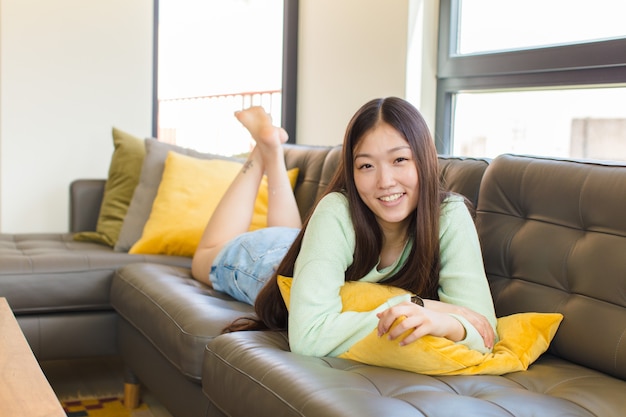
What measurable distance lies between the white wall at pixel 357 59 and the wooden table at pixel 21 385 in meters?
2.04

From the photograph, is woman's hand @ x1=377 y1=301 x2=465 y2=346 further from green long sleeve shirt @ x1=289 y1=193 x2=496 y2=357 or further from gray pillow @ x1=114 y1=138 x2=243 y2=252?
gray pillow @ x1=114 y1=138 x2=243 y2=252

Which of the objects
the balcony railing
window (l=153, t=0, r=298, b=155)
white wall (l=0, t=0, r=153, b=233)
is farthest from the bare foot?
the balcony railing

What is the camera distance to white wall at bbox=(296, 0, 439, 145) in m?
3.42

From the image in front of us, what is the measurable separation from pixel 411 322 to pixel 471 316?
10.4 inches

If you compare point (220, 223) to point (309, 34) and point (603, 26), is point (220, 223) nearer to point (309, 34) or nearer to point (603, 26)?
point (603, 26)

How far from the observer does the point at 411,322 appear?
61.6 inches

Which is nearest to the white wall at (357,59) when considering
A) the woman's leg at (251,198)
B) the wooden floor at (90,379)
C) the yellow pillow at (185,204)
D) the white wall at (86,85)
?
the white wall at (86,85)

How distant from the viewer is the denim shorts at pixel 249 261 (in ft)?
8.11

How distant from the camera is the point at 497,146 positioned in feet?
10.5

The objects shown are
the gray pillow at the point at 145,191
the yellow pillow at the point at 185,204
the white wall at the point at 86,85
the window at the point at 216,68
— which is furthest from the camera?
the window at the point at 216,68

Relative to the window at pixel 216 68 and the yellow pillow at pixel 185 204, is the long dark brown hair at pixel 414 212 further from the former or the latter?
the window at pixel 216 68

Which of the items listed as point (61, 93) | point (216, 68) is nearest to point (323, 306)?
point (61, 93)

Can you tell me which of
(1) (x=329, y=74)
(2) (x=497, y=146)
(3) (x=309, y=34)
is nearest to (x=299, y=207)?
(2) (x=497, y=146)

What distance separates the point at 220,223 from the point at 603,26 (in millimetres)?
1447
